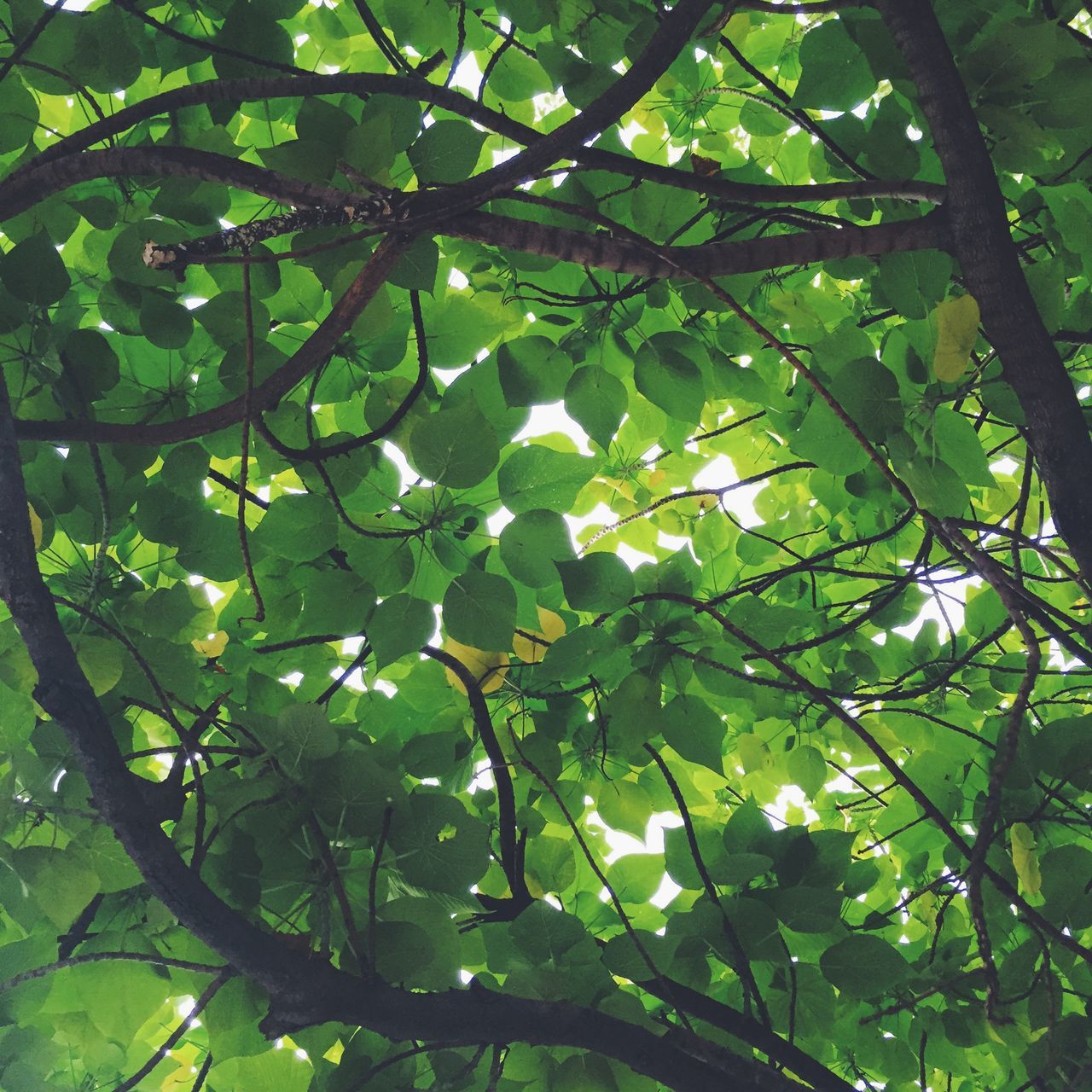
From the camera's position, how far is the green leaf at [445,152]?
2.77 feet

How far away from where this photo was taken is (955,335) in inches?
28.8

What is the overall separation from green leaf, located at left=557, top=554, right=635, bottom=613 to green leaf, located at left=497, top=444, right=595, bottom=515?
0.23 ft

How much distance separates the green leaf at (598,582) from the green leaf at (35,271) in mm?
592

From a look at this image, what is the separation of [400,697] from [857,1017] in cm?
82

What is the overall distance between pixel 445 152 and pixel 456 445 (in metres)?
0.31

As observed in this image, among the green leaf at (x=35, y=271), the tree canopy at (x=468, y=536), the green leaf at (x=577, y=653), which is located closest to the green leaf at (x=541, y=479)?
the tree canopy at (x=468, y=536)

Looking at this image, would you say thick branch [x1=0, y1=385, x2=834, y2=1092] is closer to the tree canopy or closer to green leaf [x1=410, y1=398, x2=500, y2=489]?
the tree canopy

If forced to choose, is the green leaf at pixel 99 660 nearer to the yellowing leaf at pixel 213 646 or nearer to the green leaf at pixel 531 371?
the yellowing leaf at pixel 213 646

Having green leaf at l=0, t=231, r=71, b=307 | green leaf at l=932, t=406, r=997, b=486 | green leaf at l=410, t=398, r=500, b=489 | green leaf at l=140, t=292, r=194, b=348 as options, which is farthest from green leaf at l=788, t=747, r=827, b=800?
green leaf at l=0, t=231, r=71, b=307

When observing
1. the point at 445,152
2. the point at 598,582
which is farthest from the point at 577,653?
the point at 445,152

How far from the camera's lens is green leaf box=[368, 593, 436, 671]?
33.8 inches

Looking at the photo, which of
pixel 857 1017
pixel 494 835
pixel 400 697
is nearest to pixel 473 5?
pixel 400 697

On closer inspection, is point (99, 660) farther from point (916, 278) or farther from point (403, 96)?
point (916, 278)

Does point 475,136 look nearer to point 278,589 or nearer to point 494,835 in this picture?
point 278,589
